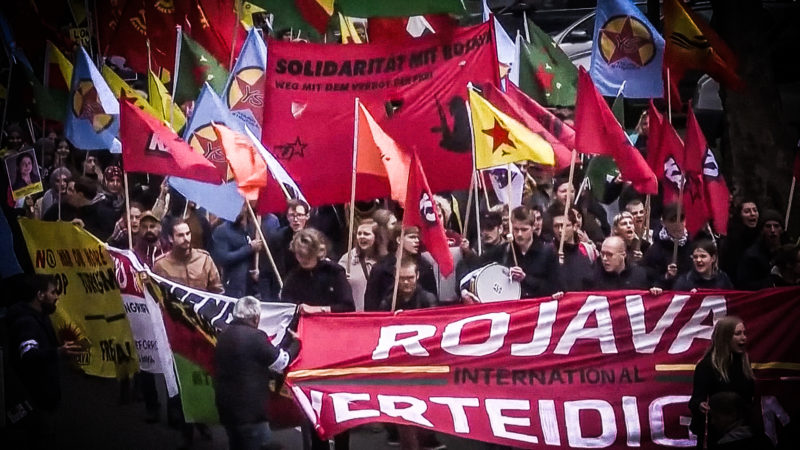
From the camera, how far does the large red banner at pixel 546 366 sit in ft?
32.2

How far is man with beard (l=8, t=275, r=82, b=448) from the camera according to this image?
10406mm

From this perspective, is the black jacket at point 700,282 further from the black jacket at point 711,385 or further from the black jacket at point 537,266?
the black jacket at point 711,385

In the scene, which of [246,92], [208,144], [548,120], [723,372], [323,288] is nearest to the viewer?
[723,372]

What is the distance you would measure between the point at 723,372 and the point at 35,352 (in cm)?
471

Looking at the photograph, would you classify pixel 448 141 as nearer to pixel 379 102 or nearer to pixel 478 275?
pixel 379 102

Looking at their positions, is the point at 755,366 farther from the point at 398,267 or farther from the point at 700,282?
the point at 398,267

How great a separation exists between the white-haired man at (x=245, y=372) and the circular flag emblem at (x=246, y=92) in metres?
4.85

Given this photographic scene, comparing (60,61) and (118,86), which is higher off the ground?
(60,61)

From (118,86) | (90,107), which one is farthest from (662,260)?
(118,86)

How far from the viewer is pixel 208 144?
13.5 meters

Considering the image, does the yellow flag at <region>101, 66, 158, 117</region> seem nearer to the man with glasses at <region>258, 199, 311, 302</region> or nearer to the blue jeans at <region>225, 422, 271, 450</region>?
the man with glasses at <region>258, 199, 311, 302</region>

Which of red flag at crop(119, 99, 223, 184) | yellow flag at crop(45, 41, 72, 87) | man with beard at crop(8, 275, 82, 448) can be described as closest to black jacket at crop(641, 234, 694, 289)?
red flag at crop(119, 99, 223, 184)

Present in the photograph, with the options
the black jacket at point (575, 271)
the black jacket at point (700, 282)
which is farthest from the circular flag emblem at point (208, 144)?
the black jacket at point (700, 282)

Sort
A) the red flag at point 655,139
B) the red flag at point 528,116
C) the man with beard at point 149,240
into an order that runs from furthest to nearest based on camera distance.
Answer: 1. the man with beard at point 149,240
2. the red flag at point 655,139
3. the red flag at point 528,116
